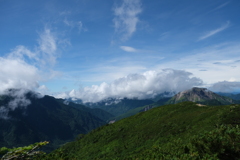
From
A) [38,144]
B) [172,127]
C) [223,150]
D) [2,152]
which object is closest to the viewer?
[2,152]

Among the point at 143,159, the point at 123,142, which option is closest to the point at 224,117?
the point at 123,142

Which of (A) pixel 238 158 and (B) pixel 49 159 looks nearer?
(B) pixel 49 159

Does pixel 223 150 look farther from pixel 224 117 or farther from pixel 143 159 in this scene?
pixel 224 117

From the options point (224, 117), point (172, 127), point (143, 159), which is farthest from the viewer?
point (172, 127)

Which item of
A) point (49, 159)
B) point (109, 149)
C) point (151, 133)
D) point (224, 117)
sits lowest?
point (109, 149)

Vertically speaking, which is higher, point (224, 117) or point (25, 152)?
point (25, 152)

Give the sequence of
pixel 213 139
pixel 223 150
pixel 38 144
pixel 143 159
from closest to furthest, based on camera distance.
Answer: pixel 38 144
pixel 223 150
pixel 213 139
pixel 143 159

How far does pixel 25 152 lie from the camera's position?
15.6 m

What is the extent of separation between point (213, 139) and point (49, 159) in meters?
29.5

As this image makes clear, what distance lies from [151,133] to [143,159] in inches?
3522

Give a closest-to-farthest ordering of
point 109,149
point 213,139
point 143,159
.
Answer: point 213,139 < point 143,159 < point 109,149

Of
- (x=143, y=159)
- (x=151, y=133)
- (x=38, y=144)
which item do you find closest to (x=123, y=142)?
(x=151, y=133)

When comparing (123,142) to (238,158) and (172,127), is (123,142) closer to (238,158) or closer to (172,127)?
(172,127)

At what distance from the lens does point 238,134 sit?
96.8 ft
